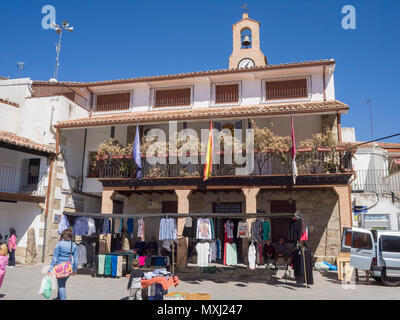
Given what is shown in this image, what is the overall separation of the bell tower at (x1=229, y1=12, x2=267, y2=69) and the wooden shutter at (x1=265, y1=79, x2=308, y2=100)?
488 cm

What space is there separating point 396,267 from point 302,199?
590cm

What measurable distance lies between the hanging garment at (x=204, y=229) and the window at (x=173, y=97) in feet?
28.7

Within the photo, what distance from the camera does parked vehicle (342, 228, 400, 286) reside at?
36.0 feet

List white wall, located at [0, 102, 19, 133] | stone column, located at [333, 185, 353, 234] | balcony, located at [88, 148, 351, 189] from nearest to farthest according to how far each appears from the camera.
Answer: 1. stone column, located at [333, 185, 353, 234]
2. balcony, located at [88, 148, 351, 189]
3. white wall, located at [0, 102, 19, 133]

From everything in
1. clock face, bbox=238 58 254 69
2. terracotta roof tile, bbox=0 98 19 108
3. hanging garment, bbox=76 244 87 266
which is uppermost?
clock face, bbox=238 58 254 69

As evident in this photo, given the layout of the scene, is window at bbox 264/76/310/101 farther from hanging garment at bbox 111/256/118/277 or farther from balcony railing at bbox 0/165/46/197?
balcony railing at bbox 0/165/46/197

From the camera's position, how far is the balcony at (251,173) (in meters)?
13.9

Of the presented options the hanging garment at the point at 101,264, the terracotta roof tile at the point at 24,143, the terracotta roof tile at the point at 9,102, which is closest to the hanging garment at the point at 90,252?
the hanging garment at the point at 101,264

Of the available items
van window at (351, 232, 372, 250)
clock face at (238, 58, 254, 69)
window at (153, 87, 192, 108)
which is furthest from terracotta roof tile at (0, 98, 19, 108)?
van window at (351, 232, 372, 250)

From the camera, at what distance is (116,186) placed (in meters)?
15.7

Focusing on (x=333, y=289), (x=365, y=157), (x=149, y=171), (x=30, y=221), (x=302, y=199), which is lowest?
(x=333, y=289)

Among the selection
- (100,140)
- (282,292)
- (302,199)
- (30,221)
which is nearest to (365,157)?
(302,199)

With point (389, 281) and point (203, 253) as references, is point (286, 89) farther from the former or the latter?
point (389, 281)
